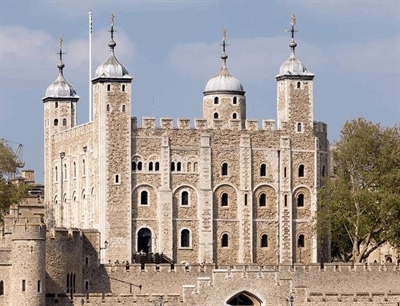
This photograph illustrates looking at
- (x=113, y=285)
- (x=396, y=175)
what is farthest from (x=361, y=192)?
(x=113, y=285)

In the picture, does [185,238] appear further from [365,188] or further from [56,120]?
[56,120]

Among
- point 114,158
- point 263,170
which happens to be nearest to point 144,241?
point 114,158

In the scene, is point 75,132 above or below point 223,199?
above

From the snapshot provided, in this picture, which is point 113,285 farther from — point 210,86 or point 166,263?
point 210,86

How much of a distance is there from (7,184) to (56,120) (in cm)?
678

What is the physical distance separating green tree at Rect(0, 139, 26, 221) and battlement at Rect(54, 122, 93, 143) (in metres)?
3.52

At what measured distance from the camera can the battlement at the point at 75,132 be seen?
136m

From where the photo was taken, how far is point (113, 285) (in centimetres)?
11712

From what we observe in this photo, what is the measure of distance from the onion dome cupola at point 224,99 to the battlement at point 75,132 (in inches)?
321

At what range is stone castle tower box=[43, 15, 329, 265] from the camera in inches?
5167

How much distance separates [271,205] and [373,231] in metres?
8.36

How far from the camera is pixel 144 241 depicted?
132 metres

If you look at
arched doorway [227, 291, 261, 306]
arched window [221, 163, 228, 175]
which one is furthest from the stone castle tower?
arched doorway [227, 291, 261, 306]

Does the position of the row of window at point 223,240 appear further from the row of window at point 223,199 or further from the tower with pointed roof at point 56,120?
the tower with pointed roof at point 56,120
